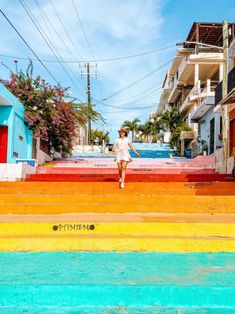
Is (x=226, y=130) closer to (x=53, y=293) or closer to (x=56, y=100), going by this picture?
(x=56, y=100)

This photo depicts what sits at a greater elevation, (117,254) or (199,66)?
(199,66)

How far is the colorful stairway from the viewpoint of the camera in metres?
3.91

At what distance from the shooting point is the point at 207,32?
3334 centimetres

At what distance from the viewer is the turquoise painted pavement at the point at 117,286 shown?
12.5 ft

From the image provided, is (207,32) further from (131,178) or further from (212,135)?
(131,178)

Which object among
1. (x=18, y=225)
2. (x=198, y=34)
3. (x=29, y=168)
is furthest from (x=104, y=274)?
(x=198, y=34)

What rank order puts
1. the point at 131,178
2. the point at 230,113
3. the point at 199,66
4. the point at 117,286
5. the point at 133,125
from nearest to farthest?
the point at 117,286 < the point at 131,178 < the point at 230,113 < the point at 199,66 < the point at 133,125

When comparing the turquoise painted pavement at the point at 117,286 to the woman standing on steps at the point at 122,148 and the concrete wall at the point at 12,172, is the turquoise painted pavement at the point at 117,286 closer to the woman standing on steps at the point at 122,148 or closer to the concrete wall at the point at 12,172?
the woman standing on steps at the point at 122,148

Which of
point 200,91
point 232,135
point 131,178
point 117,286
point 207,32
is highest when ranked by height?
point 207,32

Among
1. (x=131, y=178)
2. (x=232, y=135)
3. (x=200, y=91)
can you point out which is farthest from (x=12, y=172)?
(x=200, y=91)

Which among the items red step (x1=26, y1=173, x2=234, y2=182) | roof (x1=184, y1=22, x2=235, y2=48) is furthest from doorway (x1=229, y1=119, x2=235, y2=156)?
roof (x1=184, y1=22, x2=235, y2=48)

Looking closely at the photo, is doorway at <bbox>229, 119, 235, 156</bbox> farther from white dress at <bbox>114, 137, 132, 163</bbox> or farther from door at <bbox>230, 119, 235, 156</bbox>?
white dress at <bbox>114, 137, 132, 163</bbox>

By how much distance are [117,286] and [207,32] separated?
3241 centimetres

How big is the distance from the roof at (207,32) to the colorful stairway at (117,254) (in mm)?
25016
